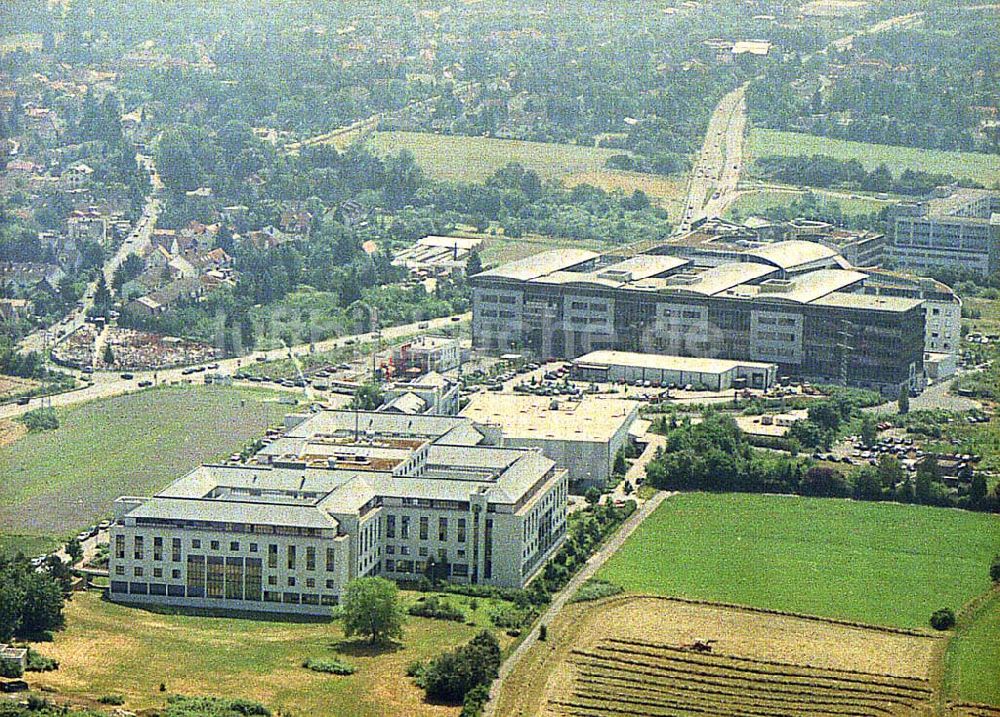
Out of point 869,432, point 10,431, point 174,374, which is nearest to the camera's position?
point 869,432

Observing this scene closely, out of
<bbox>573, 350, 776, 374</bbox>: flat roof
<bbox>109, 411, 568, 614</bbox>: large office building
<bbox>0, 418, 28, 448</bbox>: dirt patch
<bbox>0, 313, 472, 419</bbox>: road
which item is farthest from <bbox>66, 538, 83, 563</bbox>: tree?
<bbox>573, 350, 776, 374</bbox>: flat roof

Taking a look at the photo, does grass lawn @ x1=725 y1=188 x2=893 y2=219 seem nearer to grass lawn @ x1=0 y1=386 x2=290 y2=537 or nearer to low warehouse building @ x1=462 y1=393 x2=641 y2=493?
low warehouse building @ x1=462 y1=393 x2=641 y2=493

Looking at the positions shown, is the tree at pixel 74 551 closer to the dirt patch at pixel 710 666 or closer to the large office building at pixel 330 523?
the large office building at pixel 330 523

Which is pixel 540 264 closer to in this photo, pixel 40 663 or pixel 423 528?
pixel 423 528

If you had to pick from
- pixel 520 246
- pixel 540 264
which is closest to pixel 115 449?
pixel 540 264

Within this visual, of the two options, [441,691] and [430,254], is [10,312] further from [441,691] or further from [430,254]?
[441,691]

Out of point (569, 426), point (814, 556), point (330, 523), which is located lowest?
point (814, 556)

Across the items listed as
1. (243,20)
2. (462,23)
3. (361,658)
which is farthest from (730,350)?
(243,20)
